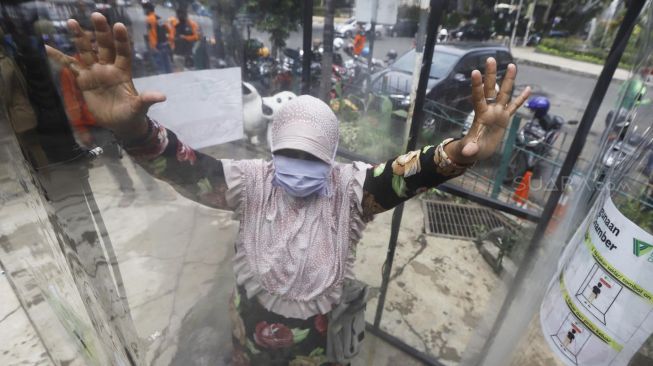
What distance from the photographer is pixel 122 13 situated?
117cm

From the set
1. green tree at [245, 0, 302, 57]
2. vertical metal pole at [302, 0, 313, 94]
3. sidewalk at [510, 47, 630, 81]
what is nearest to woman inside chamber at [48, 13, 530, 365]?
sidewalk at [510, 47, 630, 81]

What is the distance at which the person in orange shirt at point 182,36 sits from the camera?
1.74 meters

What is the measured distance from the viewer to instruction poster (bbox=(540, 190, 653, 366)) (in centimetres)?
85

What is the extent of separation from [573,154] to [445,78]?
2.50 metres

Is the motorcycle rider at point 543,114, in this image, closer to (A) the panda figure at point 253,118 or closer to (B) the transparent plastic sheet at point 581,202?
(B) the transparent plastic sheet at point 581,202

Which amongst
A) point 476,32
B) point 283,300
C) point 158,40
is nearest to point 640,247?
point 283,300

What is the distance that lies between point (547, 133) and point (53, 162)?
187 inches

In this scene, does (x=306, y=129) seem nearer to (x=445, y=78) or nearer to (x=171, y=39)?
(x=171, y=39)

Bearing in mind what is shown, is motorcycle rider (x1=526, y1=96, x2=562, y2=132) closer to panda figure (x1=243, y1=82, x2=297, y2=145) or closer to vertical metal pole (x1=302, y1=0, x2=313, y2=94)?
panda figure (x1=243, y1=82, x2=297, y2=145)

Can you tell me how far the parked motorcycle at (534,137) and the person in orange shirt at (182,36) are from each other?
3.29 meters

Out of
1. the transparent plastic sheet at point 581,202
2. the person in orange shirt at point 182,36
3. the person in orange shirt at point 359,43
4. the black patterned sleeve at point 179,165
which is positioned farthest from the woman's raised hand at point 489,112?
the person in orange shirt at point 359,43

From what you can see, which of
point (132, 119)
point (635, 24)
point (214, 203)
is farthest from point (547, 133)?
point (132, 119)

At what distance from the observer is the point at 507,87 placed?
104cm

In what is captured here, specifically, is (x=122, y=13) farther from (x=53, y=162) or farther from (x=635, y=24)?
(x=635, y=24)
